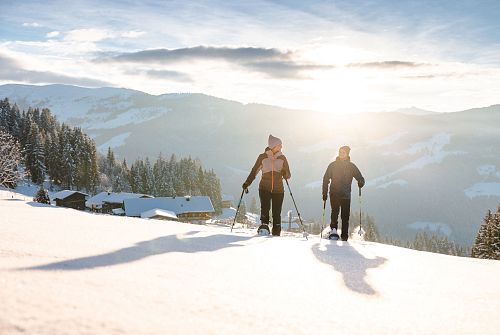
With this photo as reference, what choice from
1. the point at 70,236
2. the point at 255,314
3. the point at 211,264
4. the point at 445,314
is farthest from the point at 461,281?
the point at 70,236

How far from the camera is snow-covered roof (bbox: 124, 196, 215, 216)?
218ft

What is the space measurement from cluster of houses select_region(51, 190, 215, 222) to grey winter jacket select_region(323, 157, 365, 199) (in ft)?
167

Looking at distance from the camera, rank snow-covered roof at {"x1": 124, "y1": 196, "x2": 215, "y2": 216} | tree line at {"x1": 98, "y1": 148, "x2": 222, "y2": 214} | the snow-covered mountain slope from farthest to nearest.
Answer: tree line at {"x1": 98, "y1": 148, "x2": 222, "y2": 214}
snow-covered roof at {"x1": 124, "y1": 196, "x2": 215, "y2": 216}
the snow-covered mountain slope

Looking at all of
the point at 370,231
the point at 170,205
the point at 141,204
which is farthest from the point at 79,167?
the point at 370,231

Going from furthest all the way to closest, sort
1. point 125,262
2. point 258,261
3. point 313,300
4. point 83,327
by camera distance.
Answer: point 258,261, point 125,262, point 313,300, point 83,327

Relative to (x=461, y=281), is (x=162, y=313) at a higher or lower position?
higher

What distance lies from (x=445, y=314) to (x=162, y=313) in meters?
2.25

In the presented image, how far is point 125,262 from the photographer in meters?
3.44

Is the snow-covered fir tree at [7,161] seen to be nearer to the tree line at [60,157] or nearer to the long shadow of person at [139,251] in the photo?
the tree line at [60,157]

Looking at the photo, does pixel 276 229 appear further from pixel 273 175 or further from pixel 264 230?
pixel 273 175

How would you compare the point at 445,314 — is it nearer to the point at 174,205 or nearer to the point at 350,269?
the point at 350,269

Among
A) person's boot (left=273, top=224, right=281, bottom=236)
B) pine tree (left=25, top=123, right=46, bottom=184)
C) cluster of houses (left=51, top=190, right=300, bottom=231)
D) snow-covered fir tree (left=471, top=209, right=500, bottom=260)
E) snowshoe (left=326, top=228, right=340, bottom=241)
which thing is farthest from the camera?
pine tree (left=25, top=123, right=46, bottom=184)

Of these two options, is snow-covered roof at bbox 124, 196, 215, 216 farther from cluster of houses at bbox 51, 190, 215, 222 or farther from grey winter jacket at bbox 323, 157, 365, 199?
grey winter jacket at bbox 323, 157, 365, 199

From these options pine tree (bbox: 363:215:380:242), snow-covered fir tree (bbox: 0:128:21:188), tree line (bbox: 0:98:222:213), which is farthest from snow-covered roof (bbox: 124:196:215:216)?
pine tree (bbox: 363:215:380:242)
